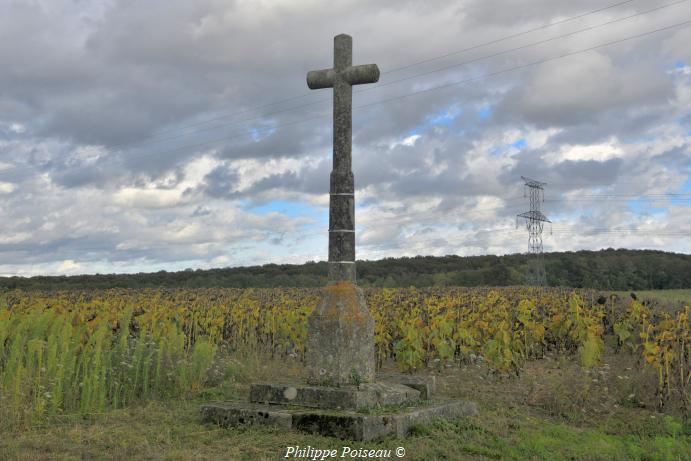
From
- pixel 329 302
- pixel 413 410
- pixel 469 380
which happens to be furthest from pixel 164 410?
pixel 469 380

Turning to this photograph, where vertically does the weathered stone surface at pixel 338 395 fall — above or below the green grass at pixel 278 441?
above

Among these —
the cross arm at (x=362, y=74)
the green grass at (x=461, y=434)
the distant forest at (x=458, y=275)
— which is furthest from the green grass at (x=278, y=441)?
the distant forest at (x=458, y=275)

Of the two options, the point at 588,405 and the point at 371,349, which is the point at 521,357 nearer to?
the point at 588,405

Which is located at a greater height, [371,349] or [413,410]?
[371,349]

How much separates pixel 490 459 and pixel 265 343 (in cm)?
1002

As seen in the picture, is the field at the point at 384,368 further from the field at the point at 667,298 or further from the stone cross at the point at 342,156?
the field at the point at 667,298

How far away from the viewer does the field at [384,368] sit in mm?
7535

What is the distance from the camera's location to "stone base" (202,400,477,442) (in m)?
7.49

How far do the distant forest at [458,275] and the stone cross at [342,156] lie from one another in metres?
27.4

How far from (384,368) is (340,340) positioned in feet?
17.3

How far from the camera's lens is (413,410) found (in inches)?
325

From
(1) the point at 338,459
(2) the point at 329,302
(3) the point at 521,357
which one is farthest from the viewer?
(3) the point at 521,357

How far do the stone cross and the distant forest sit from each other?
27.4m

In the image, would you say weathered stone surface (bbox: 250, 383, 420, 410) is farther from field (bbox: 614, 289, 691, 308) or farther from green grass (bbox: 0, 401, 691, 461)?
field (bbox: 614, 289, 691, 308)
